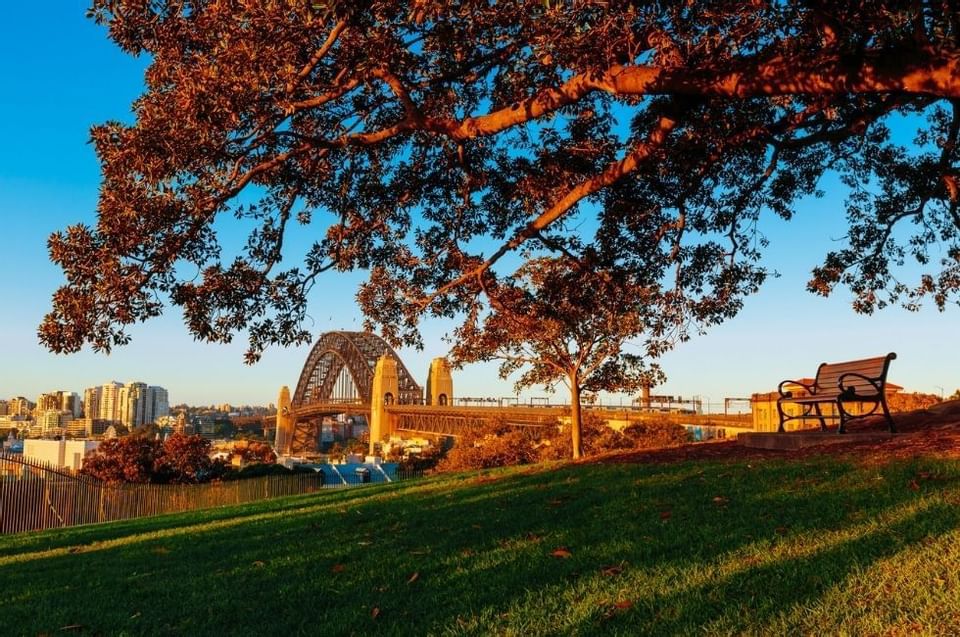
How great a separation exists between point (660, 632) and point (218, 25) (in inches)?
261

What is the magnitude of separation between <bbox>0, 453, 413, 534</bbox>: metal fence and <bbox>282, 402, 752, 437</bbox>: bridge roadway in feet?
62.1

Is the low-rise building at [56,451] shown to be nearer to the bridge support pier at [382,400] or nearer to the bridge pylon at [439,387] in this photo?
the bridge support pier at [382,400]

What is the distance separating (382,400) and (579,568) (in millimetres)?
74829

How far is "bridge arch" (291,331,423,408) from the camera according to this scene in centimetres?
9344

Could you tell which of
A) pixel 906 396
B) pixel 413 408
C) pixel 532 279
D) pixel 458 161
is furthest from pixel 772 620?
pixel 413 408

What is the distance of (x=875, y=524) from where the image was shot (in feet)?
17.5

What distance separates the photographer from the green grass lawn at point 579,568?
3.89 meters

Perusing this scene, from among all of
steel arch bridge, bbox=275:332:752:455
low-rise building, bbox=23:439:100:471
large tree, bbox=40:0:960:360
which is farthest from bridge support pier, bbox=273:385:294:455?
large tree, bbox=40:0:960:360

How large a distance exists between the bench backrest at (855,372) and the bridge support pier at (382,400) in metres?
62.1

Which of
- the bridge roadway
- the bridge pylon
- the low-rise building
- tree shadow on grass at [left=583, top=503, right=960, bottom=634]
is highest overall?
the bridge pylon


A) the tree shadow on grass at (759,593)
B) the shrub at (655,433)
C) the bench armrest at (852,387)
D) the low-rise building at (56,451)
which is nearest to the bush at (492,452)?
the shrub at (655,433)

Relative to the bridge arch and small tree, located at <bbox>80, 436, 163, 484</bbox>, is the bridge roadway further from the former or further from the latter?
small tree, located at <bbox>80, 436, 163, 484</bbox>

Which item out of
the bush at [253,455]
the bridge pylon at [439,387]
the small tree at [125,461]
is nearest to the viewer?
the small tree at [125,461]

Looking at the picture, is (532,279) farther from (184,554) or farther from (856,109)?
(184,554)
